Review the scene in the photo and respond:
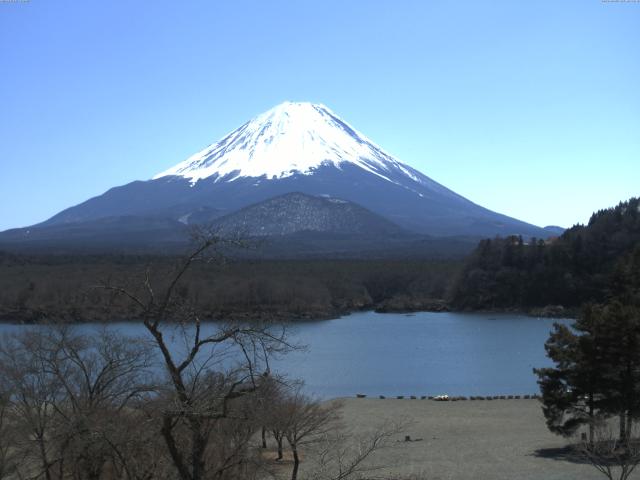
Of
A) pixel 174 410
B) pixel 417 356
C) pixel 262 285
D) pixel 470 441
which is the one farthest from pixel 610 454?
pixel 262 285

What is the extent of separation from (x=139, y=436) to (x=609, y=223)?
2358 inches

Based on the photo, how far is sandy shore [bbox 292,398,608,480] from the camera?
46.8 feet

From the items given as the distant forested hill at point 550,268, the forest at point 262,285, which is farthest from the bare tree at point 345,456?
the distant forested hill at point 550,268

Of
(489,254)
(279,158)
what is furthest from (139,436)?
(279,158)

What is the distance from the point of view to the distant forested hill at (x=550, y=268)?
2320 inches

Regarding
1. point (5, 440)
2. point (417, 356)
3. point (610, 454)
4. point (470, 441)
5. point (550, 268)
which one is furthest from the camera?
point (550, 268)

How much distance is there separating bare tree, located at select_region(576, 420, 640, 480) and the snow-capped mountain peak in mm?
145680

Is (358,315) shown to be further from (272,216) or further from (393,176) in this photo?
(393,176)

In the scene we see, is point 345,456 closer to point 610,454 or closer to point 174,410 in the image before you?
point 610,454

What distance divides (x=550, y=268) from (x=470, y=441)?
1738 inches

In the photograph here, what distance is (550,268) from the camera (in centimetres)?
5972

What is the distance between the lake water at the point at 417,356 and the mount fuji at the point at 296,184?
8713cm

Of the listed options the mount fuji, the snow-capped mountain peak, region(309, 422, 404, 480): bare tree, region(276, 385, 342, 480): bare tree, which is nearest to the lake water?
region(309, 422, 404, 480): bare tree

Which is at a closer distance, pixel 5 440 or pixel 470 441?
pixel 5 440
